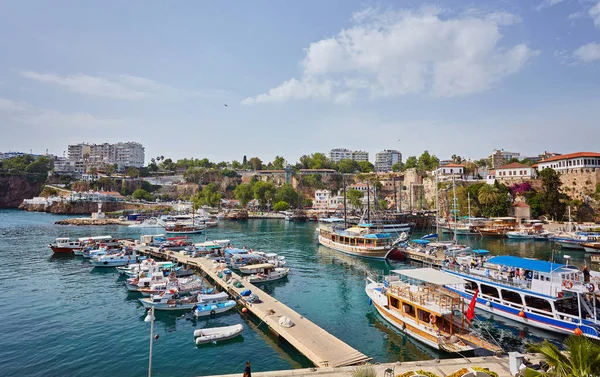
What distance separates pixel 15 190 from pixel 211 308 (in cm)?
15087

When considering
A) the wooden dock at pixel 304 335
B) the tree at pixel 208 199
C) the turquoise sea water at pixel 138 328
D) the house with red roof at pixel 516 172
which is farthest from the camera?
the tree at pixel 208 199

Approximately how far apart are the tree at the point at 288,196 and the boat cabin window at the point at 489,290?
90.1 m

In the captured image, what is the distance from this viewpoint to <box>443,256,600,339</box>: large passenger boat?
20.4 meters

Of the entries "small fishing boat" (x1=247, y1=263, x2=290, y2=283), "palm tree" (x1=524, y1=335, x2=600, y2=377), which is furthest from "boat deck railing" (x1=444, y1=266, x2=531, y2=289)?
"palm tree" (x1=524, y1=335, x2=600, y2=377)

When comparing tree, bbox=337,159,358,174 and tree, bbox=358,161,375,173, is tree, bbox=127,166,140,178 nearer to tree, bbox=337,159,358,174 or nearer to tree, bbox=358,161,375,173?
tree, bbox=337,159,358,174

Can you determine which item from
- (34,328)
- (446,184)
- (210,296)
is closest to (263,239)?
(210,296)

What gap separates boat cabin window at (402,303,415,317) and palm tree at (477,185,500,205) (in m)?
61.9

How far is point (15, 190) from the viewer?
135m

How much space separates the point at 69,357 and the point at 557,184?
78495mm

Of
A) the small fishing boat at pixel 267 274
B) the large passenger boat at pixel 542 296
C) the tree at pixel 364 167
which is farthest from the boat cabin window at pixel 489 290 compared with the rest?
the tree at pixel 364 167

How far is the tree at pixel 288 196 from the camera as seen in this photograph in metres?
115

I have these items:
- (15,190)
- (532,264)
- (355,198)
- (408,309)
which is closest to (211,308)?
(408,309)

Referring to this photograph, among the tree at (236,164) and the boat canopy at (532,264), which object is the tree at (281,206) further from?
the boat canopy at (532,264)

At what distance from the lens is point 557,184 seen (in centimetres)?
6712
